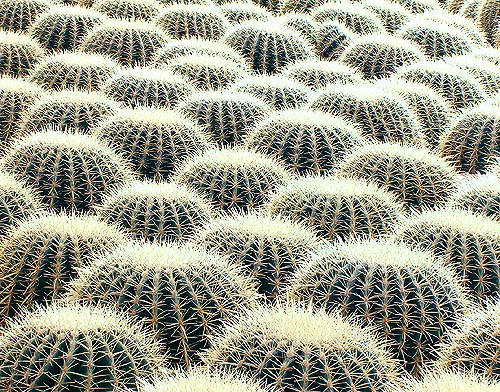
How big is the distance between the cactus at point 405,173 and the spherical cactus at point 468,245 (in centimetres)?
87

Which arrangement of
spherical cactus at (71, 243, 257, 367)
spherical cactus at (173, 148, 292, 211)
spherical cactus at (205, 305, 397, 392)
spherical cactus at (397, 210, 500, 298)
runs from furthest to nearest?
spherical cactus at (173, 148, 292, 211) < spherical cactus at (397, 210, 500, 298) < spherical cactus at (71, 243, 257, 367) < spherical cactus at (205, 305, 397, 392)

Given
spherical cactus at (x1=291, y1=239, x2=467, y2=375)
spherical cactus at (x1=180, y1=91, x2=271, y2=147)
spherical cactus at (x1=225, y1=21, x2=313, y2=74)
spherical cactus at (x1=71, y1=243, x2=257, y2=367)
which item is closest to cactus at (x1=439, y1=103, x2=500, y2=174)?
spherical cactus at (x1=180, y1=91, x2=271, y2=147)

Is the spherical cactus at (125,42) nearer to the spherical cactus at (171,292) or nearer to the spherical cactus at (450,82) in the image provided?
the spherical cactus at (450,82)

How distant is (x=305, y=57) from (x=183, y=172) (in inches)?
139

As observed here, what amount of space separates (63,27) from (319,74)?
2999 millimetres

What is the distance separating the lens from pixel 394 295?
4047mm

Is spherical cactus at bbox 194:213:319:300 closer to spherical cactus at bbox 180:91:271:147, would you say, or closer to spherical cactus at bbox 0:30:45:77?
spherical cactus at bbox 180:91:271:147

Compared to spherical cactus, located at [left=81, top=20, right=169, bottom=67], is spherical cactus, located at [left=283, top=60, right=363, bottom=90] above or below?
above


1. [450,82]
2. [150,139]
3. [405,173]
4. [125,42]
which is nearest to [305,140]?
[405,173]

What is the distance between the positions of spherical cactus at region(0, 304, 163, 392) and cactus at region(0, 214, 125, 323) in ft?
3.02

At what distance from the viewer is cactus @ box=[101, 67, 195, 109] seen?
7.16m

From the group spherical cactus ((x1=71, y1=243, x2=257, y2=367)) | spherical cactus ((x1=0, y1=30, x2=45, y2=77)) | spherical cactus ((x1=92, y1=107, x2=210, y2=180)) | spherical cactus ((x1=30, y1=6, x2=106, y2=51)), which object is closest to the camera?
spherical cactus ((x1=71, y1=243, x2=257, y2=367))

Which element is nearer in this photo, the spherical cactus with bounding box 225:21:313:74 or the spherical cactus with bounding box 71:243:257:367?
the spherical cactus with bounding box 71:243:257:367

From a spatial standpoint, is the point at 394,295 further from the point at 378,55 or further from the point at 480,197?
the point at 378,55
